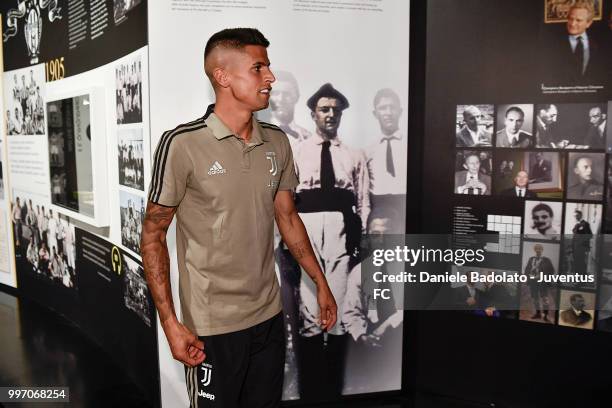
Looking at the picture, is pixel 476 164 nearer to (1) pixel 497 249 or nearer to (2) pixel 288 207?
(1) pixel 497 249

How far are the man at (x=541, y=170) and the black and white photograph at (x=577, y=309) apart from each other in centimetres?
56

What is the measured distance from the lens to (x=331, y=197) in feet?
8.80

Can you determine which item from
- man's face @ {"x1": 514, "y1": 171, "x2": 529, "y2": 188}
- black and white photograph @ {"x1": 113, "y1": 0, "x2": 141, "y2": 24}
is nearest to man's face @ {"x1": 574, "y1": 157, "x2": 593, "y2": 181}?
man's face @ {"x1": 514, "y1": 171, "x2": 529, "y2": 188}

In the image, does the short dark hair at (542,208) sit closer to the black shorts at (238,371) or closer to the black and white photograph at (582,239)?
the black and white photograph at (582,239)

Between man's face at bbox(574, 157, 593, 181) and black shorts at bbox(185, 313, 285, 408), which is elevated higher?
man's face at bbox(574, 157, 593, 181)

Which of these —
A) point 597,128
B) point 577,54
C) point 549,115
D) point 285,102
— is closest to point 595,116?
point 597,128

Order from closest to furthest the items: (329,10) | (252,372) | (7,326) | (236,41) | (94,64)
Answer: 1. (236,41)
2. (252,372)
3. (329,10)
4. (94,64)
5. (7,326)

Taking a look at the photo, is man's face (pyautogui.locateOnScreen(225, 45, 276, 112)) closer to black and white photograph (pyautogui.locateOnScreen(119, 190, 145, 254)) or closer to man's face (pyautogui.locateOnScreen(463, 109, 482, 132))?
black and white photograph (pyautogui.locateOnScreen(119, 190, 145, 254))

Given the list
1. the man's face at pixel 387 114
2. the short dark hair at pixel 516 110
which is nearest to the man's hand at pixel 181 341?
the man's face at pixel 387 114

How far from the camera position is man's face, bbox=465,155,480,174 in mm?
2676

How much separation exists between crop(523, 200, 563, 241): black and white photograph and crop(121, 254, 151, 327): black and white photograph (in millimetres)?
1881

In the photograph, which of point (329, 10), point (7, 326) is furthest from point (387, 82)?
point (7, 326)

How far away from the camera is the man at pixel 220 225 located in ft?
5.53

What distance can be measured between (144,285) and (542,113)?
209cm
